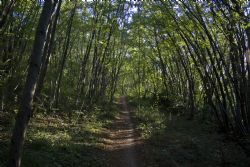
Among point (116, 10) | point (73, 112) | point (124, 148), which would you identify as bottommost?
point (124, 148)

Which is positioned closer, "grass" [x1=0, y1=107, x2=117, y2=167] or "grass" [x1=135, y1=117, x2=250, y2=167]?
"grass" [x1=0, y1=107, x2=117, y2=167]

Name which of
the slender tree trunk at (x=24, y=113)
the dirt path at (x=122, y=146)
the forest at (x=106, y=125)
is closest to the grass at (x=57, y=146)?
the forest at (x=106, y=125)

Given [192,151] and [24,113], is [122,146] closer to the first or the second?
[192,151]

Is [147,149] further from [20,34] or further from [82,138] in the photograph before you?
[20,34]

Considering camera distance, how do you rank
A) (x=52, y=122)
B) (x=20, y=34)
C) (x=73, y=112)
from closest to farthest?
(x=20, y=34) < (x=52, y=122) < (x=73, y=112)

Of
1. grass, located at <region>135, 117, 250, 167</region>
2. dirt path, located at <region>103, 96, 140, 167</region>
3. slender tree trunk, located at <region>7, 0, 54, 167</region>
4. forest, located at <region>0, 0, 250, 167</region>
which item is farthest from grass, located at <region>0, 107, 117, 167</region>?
slender tree trunk, located at <region>7, 0, 54, 167</region>

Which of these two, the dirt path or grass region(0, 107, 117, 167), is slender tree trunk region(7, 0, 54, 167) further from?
the dirt path

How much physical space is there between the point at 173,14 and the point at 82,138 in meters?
7.78

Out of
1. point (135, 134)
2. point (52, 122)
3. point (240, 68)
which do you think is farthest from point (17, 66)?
point (240, 68)

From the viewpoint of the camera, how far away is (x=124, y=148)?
12242mm

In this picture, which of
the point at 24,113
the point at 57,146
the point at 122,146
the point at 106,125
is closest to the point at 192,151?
the point at 122,146

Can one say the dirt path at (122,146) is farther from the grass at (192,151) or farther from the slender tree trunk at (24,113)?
the slender tree trunk at (24,113)

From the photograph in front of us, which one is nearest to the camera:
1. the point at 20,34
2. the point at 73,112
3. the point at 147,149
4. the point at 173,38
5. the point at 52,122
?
the point at 147,149

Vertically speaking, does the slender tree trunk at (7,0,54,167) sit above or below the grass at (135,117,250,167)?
above
